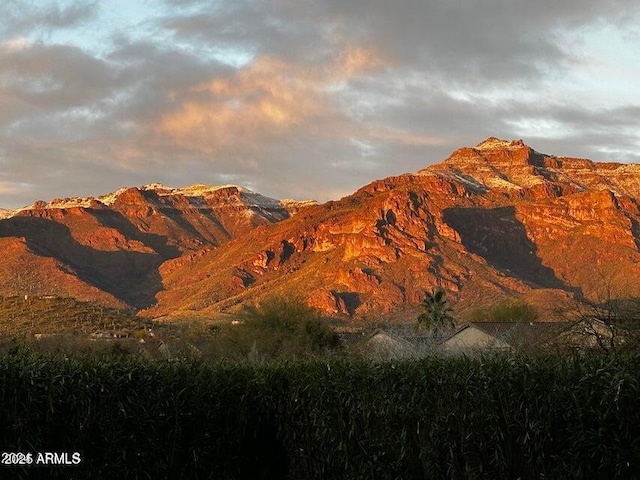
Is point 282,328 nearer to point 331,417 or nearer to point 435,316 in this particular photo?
point 435,316

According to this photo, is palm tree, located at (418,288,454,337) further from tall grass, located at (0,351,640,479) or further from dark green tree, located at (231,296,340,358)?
tall grass, located at (0,351,640,479)

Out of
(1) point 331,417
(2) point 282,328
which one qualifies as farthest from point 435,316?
(1) point 331,417

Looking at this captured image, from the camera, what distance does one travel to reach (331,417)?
12.4 m

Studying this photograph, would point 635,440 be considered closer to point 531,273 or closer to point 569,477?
point 569,477

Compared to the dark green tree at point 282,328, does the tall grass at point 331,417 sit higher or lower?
higher

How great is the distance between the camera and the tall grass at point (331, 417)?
34.5 ft

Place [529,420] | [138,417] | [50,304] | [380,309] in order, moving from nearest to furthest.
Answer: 1. [529,420]
2. [138,417]
3. [50,304]
4. [380,309]

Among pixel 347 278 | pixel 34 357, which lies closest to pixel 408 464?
pixel 34 357

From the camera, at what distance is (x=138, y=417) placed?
1238 centimetres

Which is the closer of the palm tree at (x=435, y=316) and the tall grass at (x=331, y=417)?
the tall grass at (x=331, y=417)

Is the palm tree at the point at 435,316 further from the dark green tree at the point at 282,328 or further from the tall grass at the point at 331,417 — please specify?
the tall grass at the point at 331,417

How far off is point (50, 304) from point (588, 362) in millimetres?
95737

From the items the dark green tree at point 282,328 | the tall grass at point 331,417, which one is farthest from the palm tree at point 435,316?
the tall grass at point 331,417

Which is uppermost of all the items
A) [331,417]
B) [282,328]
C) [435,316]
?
[331,417]
